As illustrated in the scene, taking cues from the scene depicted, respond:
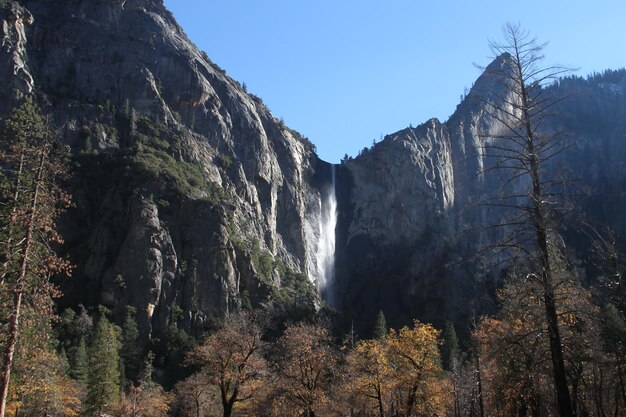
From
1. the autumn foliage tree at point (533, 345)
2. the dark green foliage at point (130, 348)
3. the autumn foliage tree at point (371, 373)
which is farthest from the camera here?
the dark green foliage at point (130, 348)

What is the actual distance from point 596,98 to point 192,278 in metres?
130

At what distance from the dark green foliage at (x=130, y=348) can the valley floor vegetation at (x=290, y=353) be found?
7.6 inches

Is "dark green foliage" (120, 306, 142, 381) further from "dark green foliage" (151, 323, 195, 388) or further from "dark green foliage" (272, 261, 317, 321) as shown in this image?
"dark green foliage" (272, 261, 317, 321)

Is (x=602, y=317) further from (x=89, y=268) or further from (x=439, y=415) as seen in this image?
(x=89, y=268)

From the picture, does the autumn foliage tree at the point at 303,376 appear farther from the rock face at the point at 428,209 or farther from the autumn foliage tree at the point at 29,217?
the rock face at the point at 428,209

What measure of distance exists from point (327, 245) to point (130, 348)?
2585 inches

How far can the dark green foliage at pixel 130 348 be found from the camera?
85125 millimetres

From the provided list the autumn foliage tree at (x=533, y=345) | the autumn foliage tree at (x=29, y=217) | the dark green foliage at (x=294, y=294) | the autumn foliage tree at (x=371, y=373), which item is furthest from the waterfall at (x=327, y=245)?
the autumn foliage tree at (x=29, y=217)

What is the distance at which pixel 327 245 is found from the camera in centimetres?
14400

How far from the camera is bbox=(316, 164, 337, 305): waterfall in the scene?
135250 millimetres

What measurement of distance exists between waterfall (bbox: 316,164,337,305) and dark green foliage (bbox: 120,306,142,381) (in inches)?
2019

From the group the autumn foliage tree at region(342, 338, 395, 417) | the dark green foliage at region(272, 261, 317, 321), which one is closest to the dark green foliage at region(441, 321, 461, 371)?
the dark green foliage at region(272, 261, 317, 321)

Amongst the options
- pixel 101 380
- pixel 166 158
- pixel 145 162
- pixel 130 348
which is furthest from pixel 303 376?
pixel 166 158

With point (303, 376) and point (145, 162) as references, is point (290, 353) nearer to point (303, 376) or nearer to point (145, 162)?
point (303, 376)
